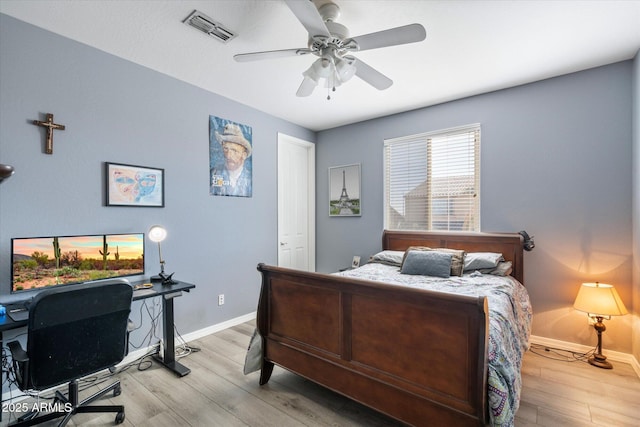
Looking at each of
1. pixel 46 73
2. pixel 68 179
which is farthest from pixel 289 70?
pixel 68 179

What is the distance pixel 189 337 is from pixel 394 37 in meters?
3.29

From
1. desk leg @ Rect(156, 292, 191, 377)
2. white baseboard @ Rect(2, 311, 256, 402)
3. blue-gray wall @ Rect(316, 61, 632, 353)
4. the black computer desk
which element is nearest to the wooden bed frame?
the black computer desk

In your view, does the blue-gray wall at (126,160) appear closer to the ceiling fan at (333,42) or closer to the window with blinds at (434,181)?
the ceiling fan at (333,42)

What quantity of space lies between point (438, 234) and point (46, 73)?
3.95 meters

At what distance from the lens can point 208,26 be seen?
2.19m

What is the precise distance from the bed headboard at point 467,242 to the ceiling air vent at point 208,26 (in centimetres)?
282

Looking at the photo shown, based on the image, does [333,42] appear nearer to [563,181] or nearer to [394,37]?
[394,37]

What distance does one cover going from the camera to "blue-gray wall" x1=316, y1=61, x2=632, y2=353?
8.89ft

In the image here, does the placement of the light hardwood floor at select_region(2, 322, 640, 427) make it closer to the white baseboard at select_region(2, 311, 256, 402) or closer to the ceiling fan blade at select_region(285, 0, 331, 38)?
the white baseboard at select_region(2, 311, 256, 402)

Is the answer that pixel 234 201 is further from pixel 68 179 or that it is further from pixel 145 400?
pixel 145 400

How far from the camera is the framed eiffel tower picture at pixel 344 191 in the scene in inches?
172

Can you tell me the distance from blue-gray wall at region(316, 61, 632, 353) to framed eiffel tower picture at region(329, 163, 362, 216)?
142 cm

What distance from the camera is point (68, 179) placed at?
2.37m

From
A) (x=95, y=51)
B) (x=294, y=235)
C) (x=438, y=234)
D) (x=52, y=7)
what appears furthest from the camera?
(x=294, y=235)
